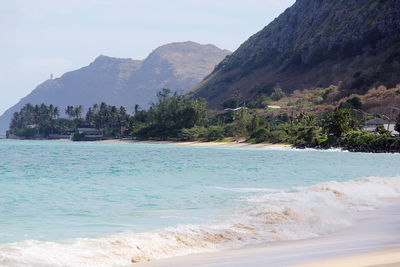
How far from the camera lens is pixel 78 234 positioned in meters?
13.1

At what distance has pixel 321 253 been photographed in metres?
9.64

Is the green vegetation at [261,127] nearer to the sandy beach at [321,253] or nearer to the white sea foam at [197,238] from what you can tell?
the white sea foam at [197,238]

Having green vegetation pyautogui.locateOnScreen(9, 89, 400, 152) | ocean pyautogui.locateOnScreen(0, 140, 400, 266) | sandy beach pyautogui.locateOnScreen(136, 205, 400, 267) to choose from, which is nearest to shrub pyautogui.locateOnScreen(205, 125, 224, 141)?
green vegetation pyautogui.locateOnScreen(9, 89, 400, 152)

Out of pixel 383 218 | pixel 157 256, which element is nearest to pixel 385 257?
pixel 157 256

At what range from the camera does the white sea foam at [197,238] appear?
9.91 m

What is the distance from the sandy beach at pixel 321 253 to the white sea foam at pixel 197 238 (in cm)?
65

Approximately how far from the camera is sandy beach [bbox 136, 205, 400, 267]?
28.3 ft

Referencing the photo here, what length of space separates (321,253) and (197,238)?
3282 mm

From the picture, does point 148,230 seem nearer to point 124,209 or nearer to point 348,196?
point 124,209

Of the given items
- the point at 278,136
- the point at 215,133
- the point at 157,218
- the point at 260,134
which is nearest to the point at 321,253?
the point at 157,218

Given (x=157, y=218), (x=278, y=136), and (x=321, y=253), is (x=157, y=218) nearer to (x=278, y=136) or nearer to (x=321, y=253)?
(x=321, y=253)

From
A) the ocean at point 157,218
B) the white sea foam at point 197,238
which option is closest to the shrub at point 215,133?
the ocean at point 157,218

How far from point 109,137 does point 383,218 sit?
7350 inches

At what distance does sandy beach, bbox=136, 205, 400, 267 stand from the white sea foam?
651 mm
